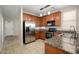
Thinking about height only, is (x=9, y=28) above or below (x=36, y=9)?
below

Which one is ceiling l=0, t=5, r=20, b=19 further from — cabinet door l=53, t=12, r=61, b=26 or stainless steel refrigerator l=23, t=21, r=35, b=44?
cabinet door l=53, t=12, r=61, b=26

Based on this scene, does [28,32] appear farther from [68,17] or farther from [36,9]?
[68,17]

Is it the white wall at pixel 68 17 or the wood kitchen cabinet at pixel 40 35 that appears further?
the wood kitchen cabinet at pixel 40 35

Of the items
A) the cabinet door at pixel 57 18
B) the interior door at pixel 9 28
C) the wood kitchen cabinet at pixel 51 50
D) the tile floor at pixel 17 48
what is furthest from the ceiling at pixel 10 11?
the wood kitchen cabinet at pixel 51 50

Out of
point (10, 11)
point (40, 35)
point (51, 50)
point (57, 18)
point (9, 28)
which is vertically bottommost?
point (51, 50)

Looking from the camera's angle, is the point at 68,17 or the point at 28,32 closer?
the point at 68,17

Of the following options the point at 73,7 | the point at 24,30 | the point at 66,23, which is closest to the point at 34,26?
the point at 24,30

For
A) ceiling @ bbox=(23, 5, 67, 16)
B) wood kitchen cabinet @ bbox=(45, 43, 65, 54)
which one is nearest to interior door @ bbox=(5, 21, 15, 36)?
ceiling @ bbox=(23, 5, 67, 16)

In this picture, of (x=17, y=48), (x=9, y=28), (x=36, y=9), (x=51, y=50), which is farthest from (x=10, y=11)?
(x=51, y=50)

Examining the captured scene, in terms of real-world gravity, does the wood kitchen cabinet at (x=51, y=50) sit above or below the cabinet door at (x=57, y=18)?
below

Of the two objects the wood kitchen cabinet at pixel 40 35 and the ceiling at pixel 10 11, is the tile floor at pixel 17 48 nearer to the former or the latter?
the wood kitchen cabinet at pixel 40 35

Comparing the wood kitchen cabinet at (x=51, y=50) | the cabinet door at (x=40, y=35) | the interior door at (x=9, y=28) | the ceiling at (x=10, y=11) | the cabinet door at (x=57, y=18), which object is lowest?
the wood kitchen cabinet at (x=51, y=50)
